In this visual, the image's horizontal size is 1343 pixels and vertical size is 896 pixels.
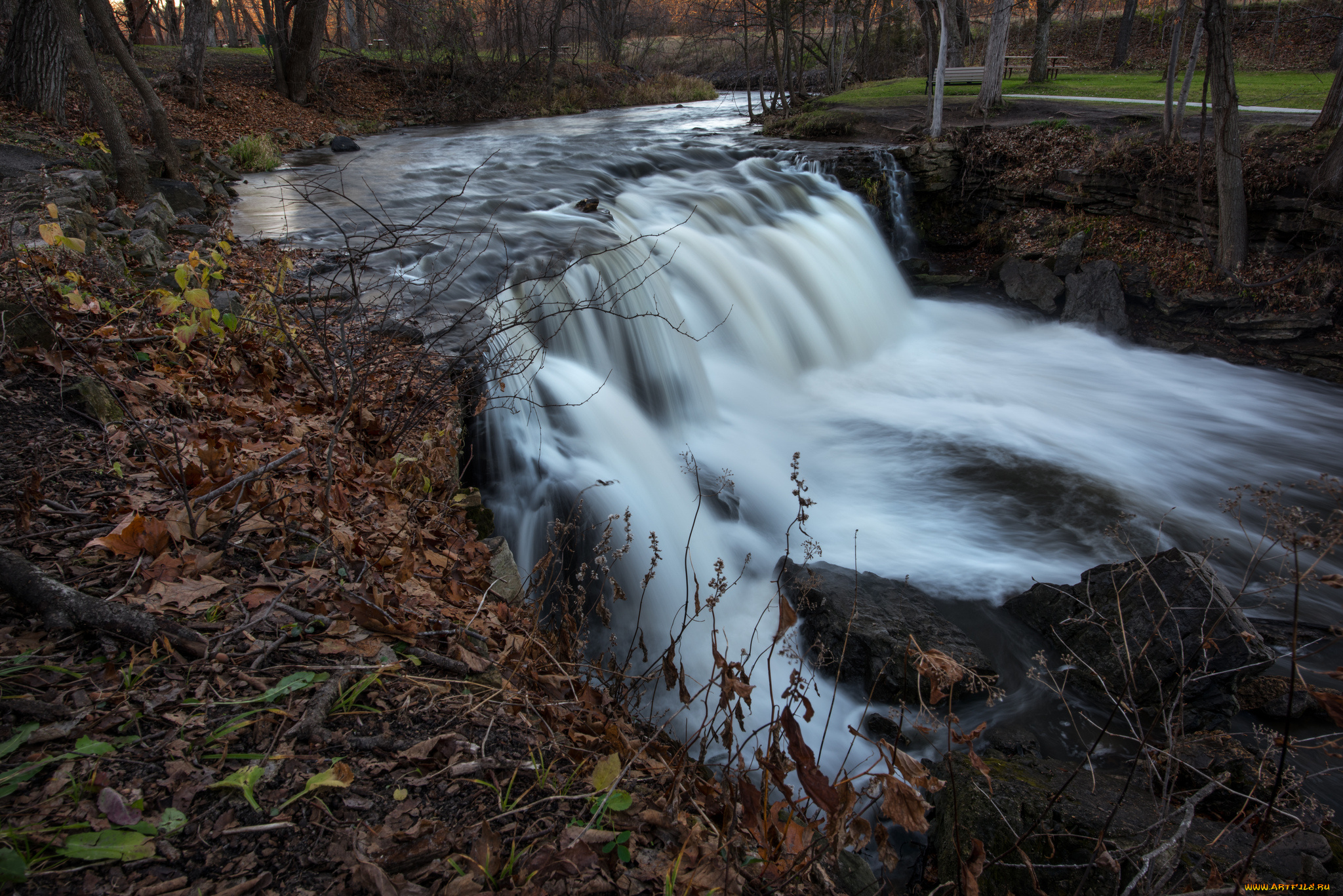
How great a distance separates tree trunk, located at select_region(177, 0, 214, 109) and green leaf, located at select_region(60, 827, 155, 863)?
16866 millimetres

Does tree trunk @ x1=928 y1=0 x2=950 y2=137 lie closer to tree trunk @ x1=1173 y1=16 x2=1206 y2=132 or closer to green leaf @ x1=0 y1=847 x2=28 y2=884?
tree trunk @ x1=1173 y1=16 x2=1206 y2=132

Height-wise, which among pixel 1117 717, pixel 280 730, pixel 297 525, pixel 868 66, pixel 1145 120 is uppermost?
pixel 868 66

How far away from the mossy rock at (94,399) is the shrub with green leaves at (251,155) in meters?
10.2

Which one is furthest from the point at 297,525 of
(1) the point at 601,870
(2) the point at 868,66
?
(2) the point at 868,66

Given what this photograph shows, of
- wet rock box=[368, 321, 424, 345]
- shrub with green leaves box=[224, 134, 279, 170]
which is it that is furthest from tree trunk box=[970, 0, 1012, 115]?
shrub with green leaves box=[224, 134, 279, 170]

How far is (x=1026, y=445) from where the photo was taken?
24.8ft

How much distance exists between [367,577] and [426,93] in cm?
2209

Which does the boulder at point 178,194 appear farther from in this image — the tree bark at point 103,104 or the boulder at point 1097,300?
the boulder at point 1097,300

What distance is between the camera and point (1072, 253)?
11.0 m

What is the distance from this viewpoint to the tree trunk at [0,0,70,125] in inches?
354

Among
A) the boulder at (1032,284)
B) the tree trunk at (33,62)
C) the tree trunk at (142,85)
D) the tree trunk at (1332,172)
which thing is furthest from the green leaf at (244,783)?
the tree trunk at (1332,172)

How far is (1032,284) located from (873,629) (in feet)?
28.9

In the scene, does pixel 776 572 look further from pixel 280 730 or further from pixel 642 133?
pixel 642 133

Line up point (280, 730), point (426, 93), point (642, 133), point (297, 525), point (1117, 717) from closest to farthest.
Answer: point (280, 730)
point (297, 525)
point (1117, 717)
point (642, 133)
point (426, 93)
